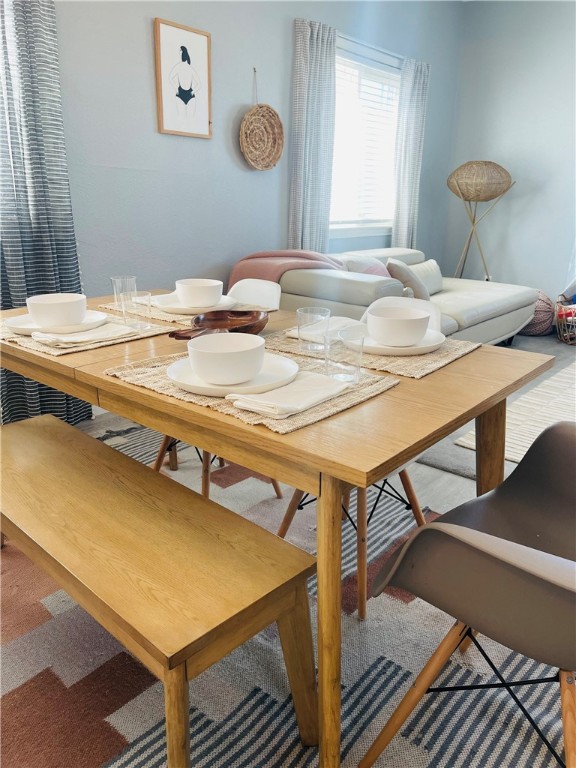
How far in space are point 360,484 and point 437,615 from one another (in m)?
0.96

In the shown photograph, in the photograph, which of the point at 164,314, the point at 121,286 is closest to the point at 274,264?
the point at 164,314

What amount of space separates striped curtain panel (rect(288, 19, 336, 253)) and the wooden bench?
280 cm

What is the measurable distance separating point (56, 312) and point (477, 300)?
317 centimetres

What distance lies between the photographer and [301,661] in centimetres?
113

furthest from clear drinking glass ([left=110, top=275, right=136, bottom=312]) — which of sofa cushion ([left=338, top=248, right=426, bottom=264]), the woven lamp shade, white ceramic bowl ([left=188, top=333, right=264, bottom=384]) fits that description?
the woven lamp shade

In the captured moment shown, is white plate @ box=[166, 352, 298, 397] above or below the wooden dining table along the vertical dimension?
above

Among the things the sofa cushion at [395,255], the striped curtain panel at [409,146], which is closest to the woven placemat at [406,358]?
the sofa cushion at [395,255]

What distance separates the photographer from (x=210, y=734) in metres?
1.22

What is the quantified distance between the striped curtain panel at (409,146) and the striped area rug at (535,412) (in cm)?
192

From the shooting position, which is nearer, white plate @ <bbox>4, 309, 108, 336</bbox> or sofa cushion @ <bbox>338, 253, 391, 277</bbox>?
white plate @ <bbox>4, 309, 108, 336</bbox>

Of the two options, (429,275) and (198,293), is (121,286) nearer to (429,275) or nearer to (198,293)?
(198,293)

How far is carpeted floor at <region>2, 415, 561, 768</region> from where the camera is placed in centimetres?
117

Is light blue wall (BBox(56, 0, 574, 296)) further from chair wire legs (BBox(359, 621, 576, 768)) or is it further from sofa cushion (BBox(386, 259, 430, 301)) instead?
chair wire legs (BBox(359, 621, 576, 768))

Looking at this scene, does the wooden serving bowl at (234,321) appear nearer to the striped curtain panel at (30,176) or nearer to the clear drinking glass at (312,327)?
the clear drinking glass at (312,327)
